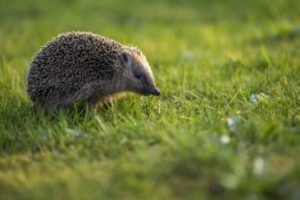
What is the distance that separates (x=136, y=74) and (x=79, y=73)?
2.68ft

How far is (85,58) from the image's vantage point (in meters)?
6.07

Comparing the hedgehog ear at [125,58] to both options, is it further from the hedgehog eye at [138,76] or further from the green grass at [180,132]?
the green grass at [180,132]

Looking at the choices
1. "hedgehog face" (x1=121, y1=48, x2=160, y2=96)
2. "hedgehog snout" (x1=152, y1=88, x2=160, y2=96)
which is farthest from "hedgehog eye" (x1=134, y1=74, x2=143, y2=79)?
"hedgehog snout" (x1=152, y1=88, x2=160, y2=96)

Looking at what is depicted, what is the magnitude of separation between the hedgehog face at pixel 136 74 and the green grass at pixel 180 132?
0.15 meters

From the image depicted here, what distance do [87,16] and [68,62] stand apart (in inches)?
255

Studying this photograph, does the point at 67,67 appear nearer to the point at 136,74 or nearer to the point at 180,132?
the point at 136,74

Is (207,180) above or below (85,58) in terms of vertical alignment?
below

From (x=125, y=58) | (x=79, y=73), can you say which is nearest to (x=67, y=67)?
(x=79, y=73)

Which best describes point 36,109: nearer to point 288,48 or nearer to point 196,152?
point 196,152

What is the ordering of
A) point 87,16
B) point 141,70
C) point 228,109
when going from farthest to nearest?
point 87,16
point 141,70
point 228,109

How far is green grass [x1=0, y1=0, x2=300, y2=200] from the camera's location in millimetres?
3883

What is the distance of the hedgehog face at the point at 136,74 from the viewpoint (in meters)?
6.36

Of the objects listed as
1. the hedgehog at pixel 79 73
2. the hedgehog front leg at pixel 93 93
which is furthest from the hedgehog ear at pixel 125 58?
the hedgehog front leg at pixel 93 93

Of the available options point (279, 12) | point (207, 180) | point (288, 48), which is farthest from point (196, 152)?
point (279, 12)
